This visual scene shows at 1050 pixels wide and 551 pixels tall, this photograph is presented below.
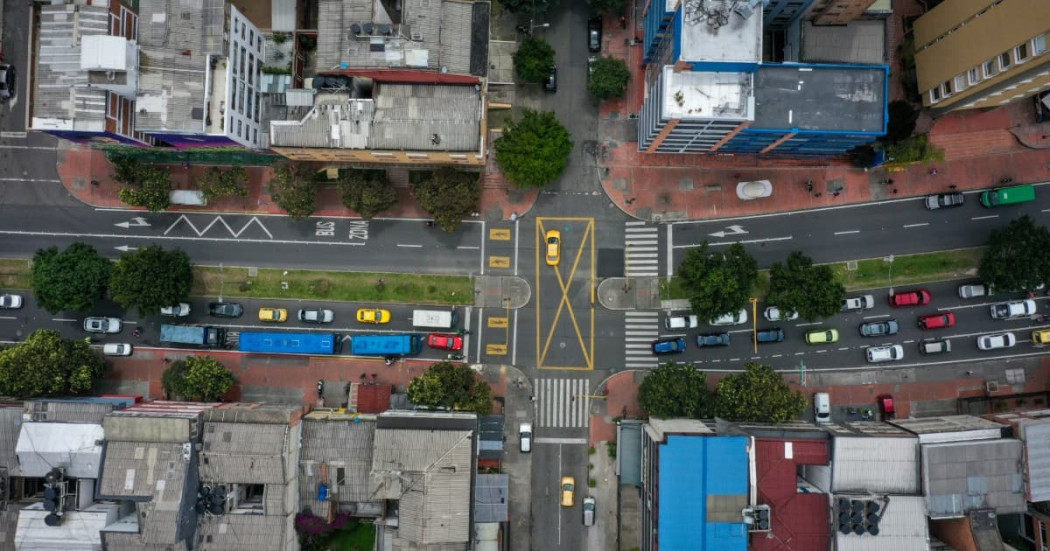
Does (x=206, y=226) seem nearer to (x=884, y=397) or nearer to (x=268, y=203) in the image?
(x=268, y=203)

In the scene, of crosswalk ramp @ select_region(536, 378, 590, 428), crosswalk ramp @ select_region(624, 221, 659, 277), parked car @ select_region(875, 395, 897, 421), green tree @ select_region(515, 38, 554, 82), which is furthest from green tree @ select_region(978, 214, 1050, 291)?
green tree @ select_region(515, 38, 554, 82)

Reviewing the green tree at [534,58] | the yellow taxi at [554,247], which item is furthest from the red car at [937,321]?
the green tree at [534,58]

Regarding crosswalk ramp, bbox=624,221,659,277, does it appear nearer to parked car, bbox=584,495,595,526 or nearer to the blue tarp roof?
the blue tarp roof

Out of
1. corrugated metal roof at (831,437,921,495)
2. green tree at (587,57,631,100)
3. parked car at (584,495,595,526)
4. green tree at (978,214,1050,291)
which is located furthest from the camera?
parked car at (584,495,595,526)

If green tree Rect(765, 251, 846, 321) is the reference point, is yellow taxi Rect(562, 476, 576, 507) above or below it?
below

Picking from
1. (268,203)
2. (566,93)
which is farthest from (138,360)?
(566,93)

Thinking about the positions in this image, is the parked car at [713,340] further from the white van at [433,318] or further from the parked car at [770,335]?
the white van at [433,318]
